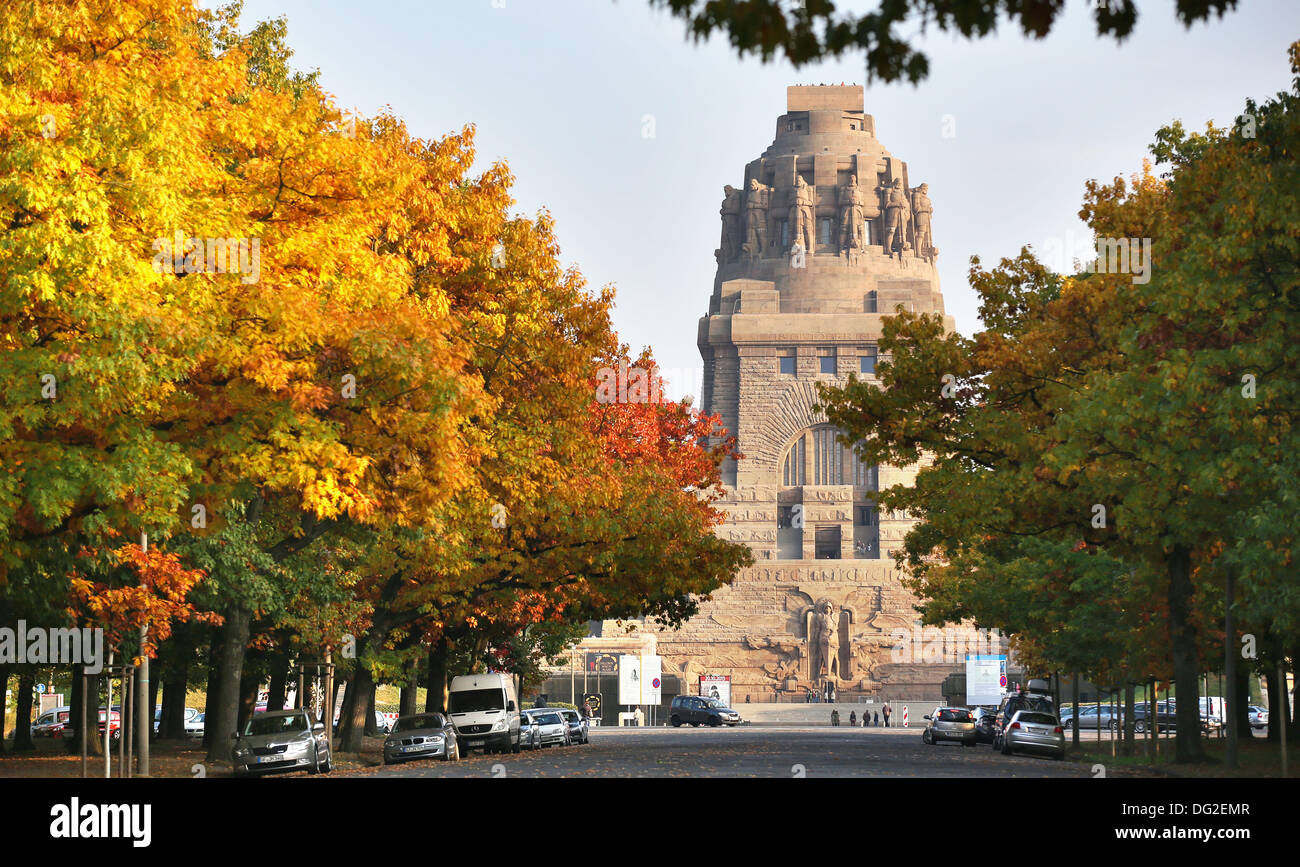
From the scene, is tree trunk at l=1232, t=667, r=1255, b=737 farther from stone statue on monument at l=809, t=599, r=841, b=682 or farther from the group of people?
stone statue on monument at l=809, t=599, r=841, b=682

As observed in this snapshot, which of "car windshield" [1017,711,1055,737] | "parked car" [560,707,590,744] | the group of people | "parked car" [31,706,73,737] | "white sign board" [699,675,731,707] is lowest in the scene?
the group of people

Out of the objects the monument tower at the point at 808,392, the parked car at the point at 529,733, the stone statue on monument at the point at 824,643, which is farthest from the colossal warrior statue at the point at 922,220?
the parked car at the point at 529,733

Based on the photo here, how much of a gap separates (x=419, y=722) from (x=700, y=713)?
3961 cm

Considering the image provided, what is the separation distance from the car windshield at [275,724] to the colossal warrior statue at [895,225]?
294ft

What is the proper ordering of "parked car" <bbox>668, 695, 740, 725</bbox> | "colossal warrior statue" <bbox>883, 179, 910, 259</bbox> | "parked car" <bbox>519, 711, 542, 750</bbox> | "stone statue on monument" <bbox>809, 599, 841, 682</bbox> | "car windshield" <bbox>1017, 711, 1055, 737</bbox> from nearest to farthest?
"car windshield" <bbox>1017, 711, 1055, 737</bbox> < "parked car" <bbox>519, 711, 542, 750</bbox> < "parked car" <bbox>668, 695, 740, 725</bbox> < "stone statue on monument" <bbox>809, 599, 841, 682</bbox> < "colossal warrior statue" <bbox>883, 179, 910, 259</bbox>

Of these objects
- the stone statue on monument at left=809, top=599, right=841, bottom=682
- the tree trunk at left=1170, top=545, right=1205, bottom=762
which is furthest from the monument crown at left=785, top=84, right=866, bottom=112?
the tree trunk at left=1170, top=545, right=1205, bottom=762

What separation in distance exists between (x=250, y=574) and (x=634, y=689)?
2112 inches

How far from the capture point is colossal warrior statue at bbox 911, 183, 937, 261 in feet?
399

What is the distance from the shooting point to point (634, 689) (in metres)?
81.6

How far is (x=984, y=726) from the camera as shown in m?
55.0

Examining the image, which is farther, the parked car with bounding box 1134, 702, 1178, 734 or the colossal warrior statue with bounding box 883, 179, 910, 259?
the colossal warrior statue with bounding box 883, 179, 910, 259

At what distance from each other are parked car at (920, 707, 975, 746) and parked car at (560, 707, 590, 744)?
445 inches
